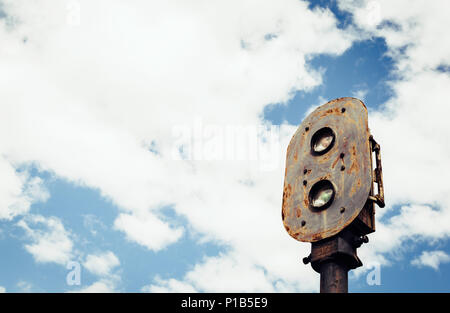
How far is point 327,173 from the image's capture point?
19.1ft

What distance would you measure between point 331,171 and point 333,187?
234 mm

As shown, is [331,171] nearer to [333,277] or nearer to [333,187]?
[333,187]

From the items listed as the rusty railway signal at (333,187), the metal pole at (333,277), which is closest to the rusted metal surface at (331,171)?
the rusty railway signal at (333,187)

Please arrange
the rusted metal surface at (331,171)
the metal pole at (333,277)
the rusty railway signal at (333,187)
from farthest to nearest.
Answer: the rusted metal surface at (331,171), the rusty railway signal at (333,187), the metal pole at (333,277)

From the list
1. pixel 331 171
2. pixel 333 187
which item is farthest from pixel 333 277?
pixel 331 171

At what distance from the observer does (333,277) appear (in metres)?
4.96

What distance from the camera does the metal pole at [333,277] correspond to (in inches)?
193

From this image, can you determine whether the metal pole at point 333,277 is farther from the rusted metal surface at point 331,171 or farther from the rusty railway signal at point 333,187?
the rusted metal surface at point 331,171

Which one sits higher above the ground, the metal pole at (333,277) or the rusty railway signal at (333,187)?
the rusty railway signal at (333,187)
